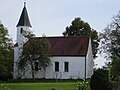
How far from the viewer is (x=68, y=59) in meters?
68.8

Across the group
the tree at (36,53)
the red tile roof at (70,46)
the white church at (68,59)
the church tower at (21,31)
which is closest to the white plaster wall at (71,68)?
the white church at (68,59)

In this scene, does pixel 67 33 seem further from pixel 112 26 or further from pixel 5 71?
pixel 112 26

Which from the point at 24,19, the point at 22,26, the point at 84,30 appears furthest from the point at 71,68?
the point at 84,30

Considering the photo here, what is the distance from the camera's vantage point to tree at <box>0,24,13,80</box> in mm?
71625

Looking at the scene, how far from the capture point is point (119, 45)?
55938mm

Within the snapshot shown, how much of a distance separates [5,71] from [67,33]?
57.8ft

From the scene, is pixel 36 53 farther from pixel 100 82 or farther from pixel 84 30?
pixel 100 82

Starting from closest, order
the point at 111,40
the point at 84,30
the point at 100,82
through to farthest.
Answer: the point at 100,82 < the point at 111,40 < the point at 84,30

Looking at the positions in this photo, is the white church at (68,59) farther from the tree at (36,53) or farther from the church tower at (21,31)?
the tree at (36,53)

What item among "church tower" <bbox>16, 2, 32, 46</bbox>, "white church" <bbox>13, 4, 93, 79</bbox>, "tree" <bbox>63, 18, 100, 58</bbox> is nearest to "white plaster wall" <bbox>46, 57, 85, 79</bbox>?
"white church" <bbox>13, 4, 93, 79</bbox>

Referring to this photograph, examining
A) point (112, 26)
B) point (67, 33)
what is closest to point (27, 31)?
point (67, 33)

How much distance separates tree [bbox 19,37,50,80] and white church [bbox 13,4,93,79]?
10.1ft

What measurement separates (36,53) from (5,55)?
11.8m

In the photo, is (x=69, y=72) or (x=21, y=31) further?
(x=21, y=31)
